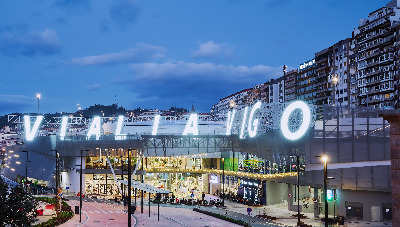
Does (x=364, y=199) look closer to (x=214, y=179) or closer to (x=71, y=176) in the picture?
(x=214, y=179)

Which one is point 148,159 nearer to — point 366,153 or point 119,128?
point 119,128

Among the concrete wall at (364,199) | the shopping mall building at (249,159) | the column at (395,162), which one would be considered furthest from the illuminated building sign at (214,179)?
the column at (395,162)

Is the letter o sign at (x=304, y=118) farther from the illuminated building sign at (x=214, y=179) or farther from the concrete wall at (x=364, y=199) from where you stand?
the illuminated building sign at (x=214, y=179)

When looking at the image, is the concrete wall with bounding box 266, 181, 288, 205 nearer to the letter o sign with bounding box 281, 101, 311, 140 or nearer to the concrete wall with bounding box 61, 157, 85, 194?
the letter o sign with bounding box 281, 101, 311, 140

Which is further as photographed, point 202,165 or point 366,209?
point 202,165

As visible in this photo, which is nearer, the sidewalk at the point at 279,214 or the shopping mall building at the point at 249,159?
the sidewalk at the point at 279,214

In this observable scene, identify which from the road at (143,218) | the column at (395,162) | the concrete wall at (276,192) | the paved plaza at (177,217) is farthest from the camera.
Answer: the concrete wall at (276,192)

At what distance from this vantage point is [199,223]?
2483 inches

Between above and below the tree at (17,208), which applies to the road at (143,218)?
below

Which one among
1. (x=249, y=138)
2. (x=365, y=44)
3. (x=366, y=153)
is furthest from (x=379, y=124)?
(x=365, y=44)

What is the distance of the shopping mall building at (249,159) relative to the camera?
68688 millimetres

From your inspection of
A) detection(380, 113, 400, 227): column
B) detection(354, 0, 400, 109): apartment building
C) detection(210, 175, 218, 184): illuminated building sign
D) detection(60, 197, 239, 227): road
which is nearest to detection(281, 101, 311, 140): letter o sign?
detection(60, 197, 239, 227): road

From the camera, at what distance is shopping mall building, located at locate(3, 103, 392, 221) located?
68.7 metres

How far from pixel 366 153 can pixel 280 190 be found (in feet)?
66.0
